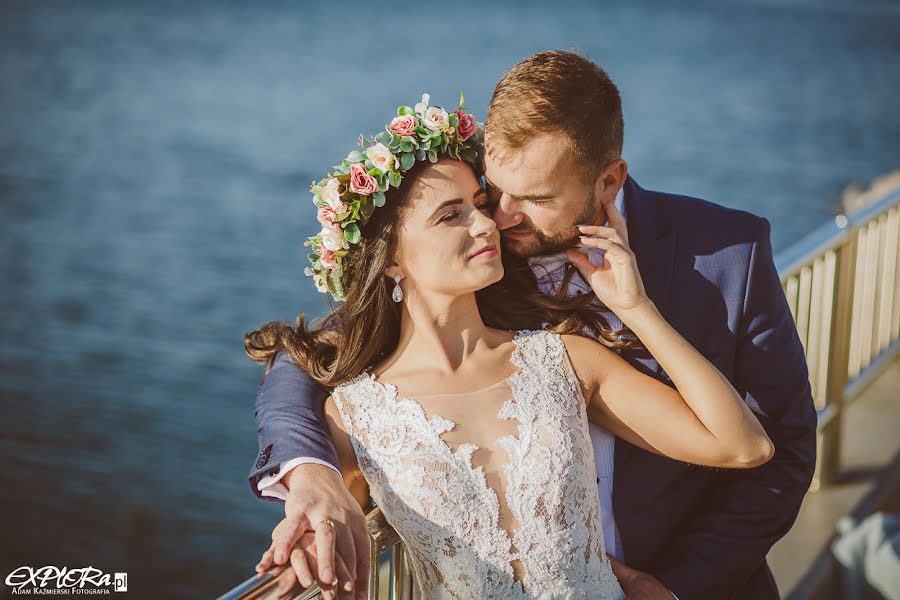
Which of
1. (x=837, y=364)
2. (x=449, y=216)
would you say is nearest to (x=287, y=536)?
(x=449, y=216)

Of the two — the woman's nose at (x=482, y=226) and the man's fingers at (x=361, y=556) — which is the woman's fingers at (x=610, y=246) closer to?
the woman's nose at (x=482, y=226)

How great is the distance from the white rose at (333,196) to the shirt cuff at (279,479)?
0.70m

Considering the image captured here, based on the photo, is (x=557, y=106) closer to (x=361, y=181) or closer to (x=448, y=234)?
(x=448, y=234)

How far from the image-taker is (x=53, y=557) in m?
10.9

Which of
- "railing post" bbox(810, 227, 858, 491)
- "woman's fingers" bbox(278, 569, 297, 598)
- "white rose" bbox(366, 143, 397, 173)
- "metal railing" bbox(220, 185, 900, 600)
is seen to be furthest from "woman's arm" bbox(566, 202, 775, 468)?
"railing post" bbox(810, 227, 858, 491)

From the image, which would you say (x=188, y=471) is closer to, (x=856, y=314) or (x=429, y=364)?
(x=856, y=314)

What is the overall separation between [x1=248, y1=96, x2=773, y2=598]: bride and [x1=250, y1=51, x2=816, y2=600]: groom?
0.28ft

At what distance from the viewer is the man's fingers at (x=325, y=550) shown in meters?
2.21

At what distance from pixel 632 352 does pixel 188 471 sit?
10291 millimetres

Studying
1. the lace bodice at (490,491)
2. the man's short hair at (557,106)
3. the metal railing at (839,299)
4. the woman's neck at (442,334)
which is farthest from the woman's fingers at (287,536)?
the metal railing at (839,299)

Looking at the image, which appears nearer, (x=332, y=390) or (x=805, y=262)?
(x=332, y=390)

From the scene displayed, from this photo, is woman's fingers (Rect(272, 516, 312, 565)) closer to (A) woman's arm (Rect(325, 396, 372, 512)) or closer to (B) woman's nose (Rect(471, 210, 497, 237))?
(A) woman's arm (Rect(325, 396, 372, 512))

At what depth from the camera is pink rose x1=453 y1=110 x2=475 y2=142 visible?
2926mm

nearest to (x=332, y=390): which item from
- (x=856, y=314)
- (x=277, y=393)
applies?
(x=277, y=393)
